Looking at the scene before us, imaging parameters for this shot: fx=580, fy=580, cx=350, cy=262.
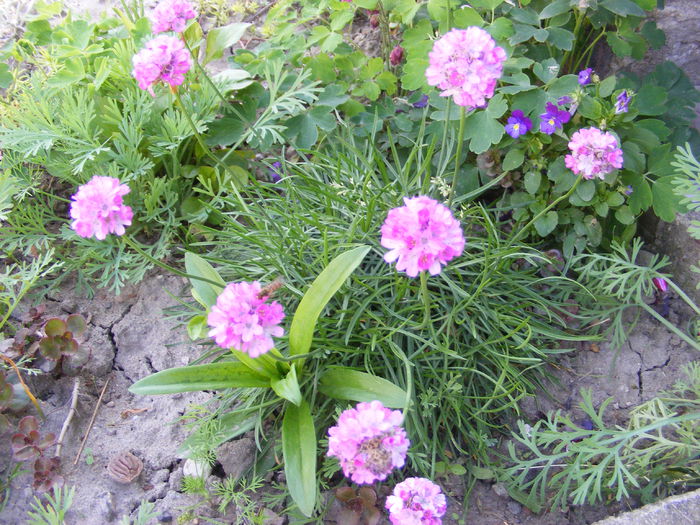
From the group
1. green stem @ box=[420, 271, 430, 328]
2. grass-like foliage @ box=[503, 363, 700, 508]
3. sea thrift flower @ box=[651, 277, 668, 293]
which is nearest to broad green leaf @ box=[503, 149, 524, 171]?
sea thrift flower @ box=[651, 277, 668, 293]

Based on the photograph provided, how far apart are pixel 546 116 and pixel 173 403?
1.77 m

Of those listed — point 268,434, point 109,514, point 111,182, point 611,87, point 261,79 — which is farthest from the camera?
point 261,79

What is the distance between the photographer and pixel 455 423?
1981mm

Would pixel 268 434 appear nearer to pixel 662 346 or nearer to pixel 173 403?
pixel 173 403

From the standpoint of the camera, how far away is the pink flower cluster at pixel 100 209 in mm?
1456

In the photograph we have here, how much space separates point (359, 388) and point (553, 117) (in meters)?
1.30

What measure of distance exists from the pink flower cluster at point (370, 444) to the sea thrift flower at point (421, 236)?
0.36 meters

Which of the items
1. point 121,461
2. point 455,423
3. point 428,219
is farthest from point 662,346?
point 121,461

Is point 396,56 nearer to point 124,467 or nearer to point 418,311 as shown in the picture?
point 418,311

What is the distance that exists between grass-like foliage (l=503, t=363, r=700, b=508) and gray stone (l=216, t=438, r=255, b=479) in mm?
834

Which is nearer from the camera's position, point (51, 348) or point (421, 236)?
point (421, 236)

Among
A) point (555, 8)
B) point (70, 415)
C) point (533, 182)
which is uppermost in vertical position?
point (555, 8)

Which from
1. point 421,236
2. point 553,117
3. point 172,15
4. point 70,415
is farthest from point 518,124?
point 70,415

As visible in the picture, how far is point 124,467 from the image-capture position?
1.87 m
